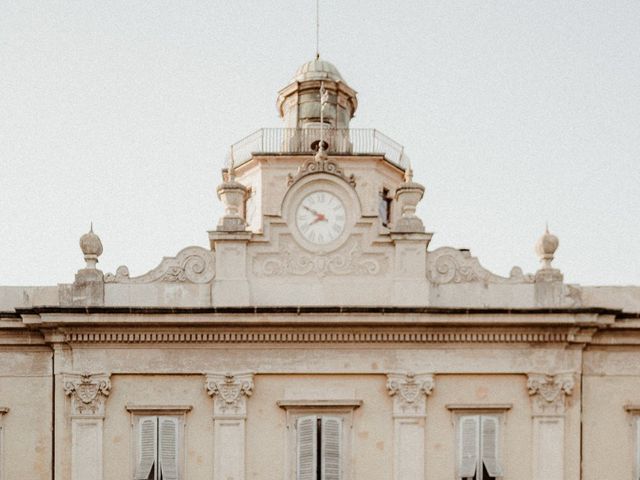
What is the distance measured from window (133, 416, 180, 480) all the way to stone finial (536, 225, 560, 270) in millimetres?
8423

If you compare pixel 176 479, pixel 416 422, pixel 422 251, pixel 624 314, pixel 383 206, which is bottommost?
pixel 176 479

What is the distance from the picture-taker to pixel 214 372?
1903 cm

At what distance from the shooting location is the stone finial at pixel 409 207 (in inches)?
763

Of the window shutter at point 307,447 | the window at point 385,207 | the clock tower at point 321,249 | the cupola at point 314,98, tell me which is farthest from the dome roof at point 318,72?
the window shutter at point 307,447

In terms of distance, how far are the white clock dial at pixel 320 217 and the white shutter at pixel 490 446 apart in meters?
5.04

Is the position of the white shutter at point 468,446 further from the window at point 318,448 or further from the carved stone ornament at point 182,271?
the carved stone ornament at point 182,271

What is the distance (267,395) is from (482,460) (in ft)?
15.3

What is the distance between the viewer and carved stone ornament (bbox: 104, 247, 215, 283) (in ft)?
63.3

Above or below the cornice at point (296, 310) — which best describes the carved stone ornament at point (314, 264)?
above

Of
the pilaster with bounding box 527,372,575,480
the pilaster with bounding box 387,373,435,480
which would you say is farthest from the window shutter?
the pilaster with bounding box 527,372,575,480

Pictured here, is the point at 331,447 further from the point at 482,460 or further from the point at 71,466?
the point at 71,466

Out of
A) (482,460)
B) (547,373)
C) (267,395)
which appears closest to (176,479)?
(267,395)

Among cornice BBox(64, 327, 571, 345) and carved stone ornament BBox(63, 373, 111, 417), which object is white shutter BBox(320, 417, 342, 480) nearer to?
cornice BBox(64, 327, 571, 345)

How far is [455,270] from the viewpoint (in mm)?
19516
